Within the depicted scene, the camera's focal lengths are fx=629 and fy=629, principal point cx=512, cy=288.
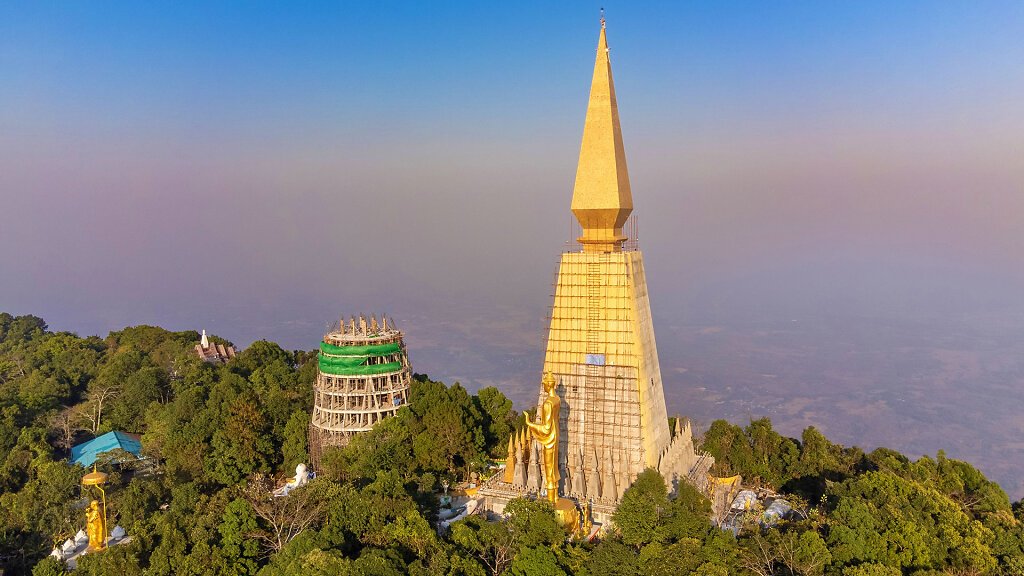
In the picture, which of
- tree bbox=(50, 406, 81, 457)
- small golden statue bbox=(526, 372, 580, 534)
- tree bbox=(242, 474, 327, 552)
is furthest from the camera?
tree bbox=(50, 406, 81, 457)

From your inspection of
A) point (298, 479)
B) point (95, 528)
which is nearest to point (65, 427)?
point (95, 528)

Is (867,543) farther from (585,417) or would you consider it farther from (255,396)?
(255,396)

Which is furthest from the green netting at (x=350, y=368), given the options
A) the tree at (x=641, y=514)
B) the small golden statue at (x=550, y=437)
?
the tree at (x=641, y=514)

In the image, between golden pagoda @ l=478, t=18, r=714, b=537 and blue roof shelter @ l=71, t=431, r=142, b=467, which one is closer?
golden pagoda @ l=478, t=18, r=714, b=537

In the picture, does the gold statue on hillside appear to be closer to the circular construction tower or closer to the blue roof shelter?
Answer: the circular construction tower

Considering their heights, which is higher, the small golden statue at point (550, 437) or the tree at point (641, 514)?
the small golden statue at point (550, 437)

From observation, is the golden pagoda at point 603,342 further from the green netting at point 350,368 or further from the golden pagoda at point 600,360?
the green netting at point 350,368

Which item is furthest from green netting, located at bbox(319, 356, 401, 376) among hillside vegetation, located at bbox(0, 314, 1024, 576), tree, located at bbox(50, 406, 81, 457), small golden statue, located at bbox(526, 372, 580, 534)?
tree, located at bbox(50, 406, 81, 457)
